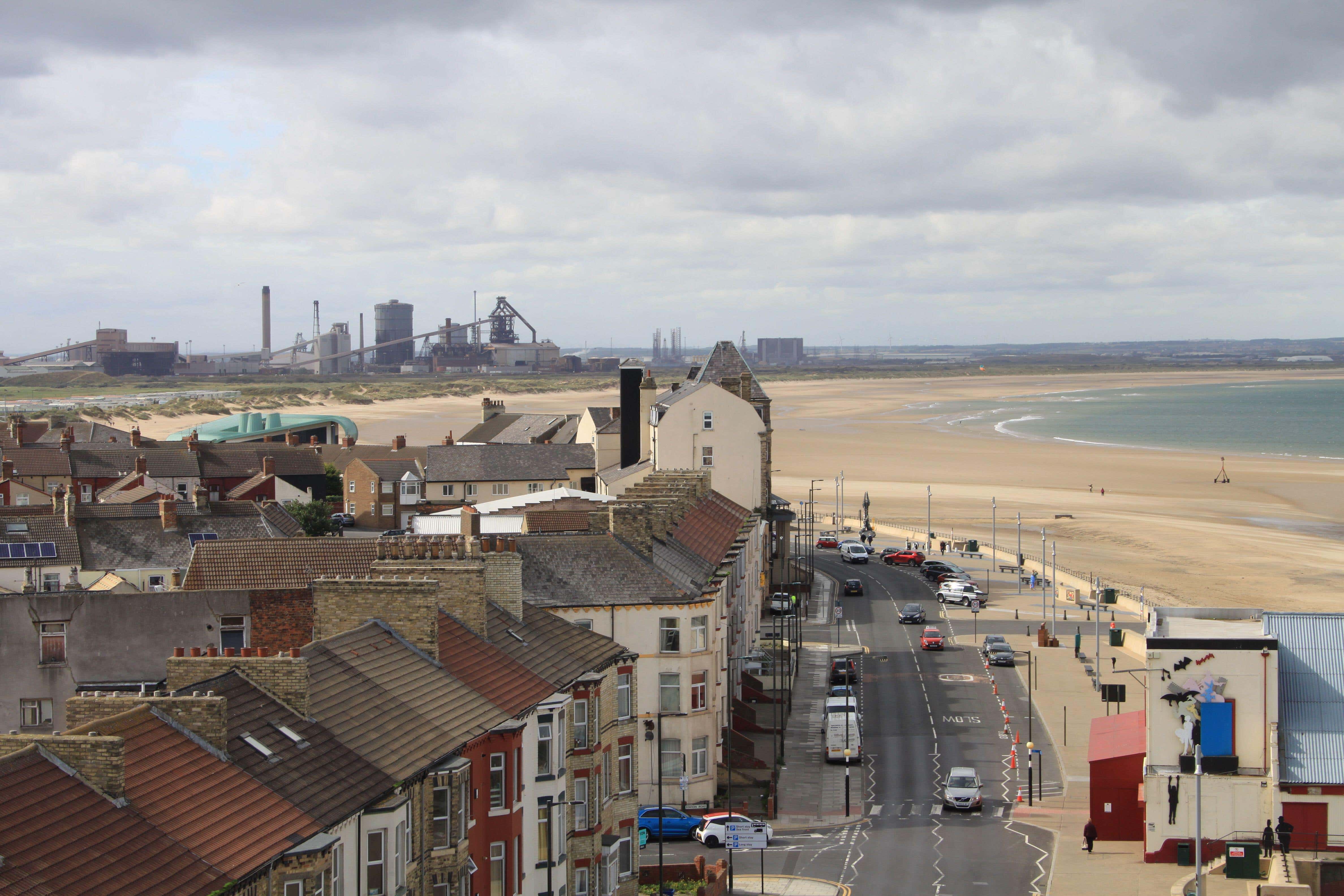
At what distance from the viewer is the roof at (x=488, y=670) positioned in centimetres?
2769

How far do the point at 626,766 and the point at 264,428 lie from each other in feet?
365

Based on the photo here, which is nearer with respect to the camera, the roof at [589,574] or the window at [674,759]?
the roof at [589,574]

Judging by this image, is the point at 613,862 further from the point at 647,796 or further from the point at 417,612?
the point at 647,796

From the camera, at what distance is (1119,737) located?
45.6m

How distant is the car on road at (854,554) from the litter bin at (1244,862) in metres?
68.8

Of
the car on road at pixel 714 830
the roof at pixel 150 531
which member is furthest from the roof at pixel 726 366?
the car on road at pixel 714 830

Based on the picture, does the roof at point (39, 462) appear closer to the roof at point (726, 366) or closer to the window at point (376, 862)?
the roof at point (726, 366)

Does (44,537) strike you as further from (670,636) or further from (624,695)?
(624,695)

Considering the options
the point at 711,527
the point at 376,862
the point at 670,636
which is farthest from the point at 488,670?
the point at 711,527

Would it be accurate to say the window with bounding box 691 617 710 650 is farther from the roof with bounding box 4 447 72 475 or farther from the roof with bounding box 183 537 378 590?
the roof with bounding box 4 447 72 475

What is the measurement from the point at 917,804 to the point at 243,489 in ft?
201

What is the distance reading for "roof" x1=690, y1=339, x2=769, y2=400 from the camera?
305ft

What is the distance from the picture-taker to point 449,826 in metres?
24.2

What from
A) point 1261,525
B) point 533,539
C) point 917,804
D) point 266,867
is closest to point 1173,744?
point 917,804
